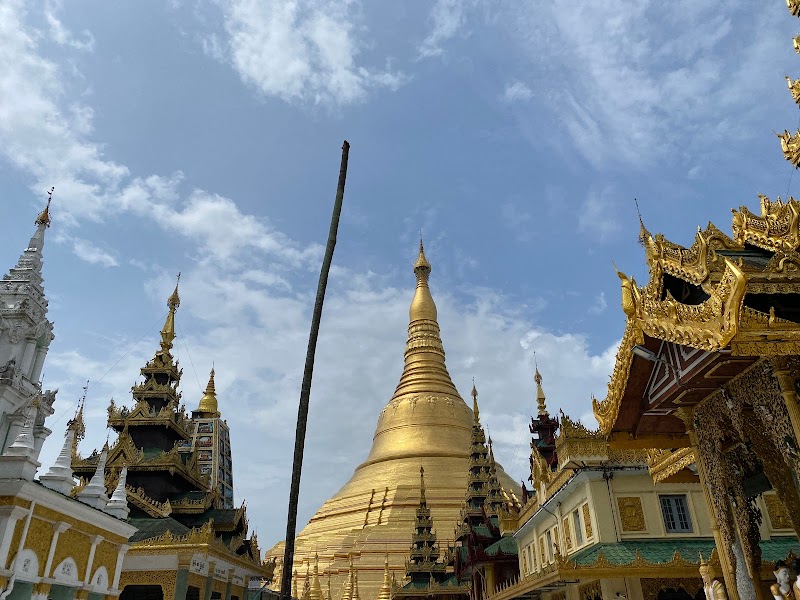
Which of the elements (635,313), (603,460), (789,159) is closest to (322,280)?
(635,313)

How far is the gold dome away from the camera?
52.4m

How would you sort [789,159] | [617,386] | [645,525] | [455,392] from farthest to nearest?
[455,392] → [645,525] → [789,159] → [617,386]

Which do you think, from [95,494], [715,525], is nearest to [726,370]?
[715,525]

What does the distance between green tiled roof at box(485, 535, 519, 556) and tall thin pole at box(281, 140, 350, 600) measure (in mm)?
18085

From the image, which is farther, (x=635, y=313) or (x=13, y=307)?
(x=13, y=307)

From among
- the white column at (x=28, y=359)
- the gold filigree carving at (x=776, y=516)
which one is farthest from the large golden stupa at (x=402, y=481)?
the gold filigree carving at (x=776, y=516)

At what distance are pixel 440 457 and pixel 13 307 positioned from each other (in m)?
31.3

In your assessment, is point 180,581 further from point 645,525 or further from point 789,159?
point 789,159

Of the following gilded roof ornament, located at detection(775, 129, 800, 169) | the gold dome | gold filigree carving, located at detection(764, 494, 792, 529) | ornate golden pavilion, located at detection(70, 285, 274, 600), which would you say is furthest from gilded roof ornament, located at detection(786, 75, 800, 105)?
the gold dome

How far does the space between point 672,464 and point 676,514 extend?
7363 mm

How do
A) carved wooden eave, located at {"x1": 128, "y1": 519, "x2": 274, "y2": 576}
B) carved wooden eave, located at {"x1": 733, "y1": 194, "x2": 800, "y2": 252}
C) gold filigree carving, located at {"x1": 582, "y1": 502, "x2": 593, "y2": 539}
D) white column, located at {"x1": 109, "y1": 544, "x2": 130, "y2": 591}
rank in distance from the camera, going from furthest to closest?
carved wooden eave, located at {"x1": 128, "y1": 519, "x2": 274, "y2": 576} → gold filigree carving, located at {"x1": 582, "y1": 502, "x2": 593, "y2": 539} → white column, located at {"x1": 109, "y1": 544, "x2": 130, "y2": 591} → carved wooden eave, located at {"x1": 733, "y1": 194, "x2": 800, "y2": 252}

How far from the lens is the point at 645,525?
15.5 metres

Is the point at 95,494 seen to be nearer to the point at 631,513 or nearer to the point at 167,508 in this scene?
the point at 167,508

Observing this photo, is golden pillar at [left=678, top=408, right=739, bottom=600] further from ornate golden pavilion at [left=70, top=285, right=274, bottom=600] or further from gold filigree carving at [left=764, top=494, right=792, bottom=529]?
ornate golden pavilion at [left=70, top=285, right=274, bottom=600]
